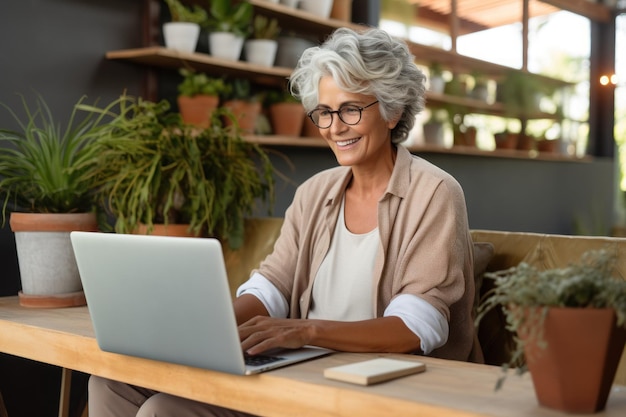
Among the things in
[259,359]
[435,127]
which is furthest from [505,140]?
[259,359]

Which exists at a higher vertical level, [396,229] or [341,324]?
[396,229]

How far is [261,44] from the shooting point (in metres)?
3.44

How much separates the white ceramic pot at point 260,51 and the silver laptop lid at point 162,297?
2.10 meters

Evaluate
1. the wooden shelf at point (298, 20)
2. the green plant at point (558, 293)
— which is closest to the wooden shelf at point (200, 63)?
the wooden shelf at point (298, 20)

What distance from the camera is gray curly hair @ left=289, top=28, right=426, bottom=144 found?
1.91 meters

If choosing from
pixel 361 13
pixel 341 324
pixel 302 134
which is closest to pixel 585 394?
pixel 341 324

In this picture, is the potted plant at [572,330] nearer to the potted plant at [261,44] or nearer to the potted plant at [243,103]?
the potted plant at [243,103]

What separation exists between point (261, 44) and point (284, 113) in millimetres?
326

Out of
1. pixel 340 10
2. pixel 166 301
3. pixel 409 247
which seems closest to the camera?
pixel 166 301

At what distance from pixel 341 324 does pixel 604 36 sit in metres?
5.94

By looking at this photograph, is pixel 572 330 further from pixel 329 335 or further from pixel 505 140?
pixel 505 140

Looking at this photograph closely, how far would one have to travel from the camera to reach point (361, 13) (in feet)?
13.8

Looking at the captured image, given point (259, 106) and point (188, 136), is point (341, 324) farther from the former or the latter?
point (259, 106)

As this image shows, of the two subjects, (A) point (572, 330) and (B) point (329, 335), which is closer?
(A) point (572, 330)
